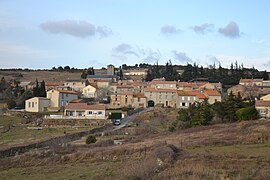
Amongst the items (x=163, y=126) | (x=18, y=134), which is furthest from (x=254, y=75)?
(x=18, y=134)

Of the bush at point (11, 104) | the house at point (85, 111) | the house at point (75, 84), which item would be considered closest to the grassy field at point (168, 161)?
the house at point (85, 111)

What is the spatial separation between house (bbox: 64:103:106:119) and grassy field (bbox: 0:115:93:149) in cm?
748

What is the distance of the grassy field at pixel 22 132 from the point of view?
125 feet

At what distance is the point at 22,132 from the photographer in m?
43.4

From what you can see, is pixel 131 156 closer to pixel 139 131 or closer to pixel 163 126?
pixel 139 131

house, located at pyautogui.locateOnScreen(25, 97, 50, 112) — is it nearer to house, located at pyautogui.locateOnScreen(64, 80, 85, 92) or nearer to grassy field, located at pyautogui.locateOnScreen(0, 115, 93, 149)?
grassy field, located at pyautogui.locateOnScreen(0, 115, 93, 149)

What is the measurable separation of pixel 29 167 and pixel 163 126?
1044 inches

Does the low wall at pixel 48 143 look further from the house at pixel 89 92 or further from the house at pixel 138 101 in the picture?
the house at pixel 89 92

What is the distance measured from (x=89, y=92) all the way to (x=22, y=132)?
35380 mm

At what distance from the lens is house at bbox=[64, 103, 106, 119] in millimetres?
54906

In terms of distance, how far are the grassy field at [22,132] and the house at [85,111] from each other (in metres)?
7.48

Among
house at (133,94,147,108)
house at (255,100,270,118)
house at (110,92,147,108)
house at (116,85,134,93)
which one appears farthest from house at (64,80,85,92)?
house at (255,100,270,118)

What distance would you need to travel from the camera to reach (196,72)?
105 metres

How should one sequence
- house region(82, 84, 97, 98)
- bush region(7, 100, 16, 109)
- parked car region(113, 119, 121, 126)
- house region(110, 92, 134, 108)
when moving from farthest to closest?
house region(82, 84, 97, 98) → house region(110, 92, 134, 108) → bush region(7, 100, 16, 109) → parked car region(113, 119, 121, 126)
